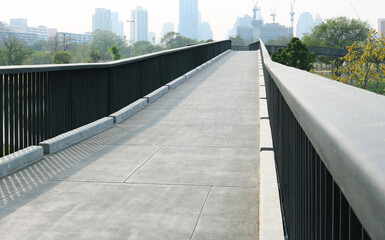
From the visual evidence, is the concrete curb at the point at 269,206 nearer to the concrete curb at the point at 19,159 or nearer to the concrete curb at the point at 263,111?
the concrete curb at the point at 19,159

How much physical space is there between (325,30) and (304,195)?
12926 cm

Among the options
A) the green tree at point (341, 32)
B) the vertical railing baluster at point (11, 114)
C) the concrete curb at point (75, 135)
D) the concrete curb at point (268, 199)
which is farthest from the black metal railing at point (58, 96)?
the green tree at point (341, 32)

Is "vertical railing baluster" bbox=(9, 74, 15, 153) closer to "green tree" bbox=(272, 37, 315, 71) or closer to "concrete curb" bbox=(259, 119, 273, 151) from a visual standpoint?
"concrete curb" bbox=(259, 119, 273, 151)

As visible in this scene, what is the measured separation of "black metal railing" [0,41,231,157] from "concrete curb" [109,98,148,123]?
0.48ft

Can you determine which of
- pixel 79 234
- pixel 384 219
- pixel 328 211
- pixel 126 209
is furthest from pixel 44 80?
pixel 384 219

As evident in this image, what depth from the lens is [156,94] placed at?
47.9ft

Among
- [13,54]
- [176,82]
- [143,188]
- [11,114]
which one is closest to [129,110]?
[11,114]

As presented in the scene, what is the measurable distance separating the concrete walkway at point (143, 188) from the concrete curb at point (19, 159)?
0.39ft

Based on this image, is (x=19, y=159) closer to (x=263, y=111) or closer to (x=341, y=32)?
(x=263, y=111)

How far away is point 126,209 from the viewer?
16.6 feet

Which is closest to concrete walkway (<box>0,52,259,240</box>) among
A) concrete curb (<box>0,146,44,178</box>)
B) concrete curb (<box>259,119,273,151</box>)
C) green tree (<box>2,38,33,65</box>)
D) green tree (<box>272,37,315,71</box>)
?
concrete curb (<box>0,146,44,178</box>)

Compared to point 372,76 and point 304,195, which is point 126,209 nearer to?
point 304,195

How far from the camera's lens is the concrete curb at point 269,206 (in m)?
4.16

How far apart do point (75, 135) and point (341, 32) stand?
409 ft
